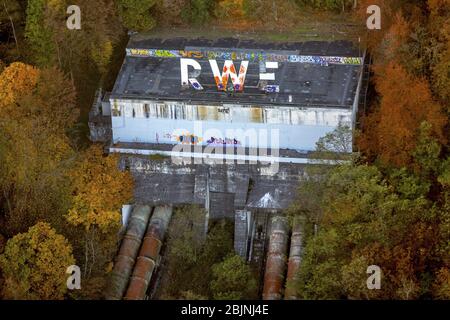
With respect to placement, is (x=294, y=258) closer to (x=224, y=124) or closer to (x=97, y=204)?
(x=224, y=124)

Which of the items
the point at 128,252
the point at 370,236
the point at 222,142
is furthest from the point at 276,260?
the point at 128,252

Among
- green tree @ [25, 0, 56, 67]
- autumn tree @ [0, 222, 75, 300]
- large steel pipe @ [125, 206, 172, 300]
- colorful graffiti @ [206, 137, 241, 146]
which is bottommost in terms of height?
large steel pipe @ [125, 206, 172, 300]

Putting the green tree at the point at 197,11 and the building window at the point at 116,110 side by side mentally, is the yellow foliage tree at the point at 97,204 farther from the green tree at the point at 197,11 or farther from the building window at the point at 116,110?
the green tree at the point at 197,11

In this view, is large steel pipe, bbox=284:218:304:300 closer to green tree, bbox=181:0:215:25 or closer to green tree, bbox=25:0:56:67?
green tree, bbox=181:0:215:25

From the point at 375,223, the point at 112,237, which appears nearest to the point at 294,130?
the point at 375,223

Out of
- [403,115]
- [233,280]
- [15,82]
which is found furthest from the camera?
[15,82]

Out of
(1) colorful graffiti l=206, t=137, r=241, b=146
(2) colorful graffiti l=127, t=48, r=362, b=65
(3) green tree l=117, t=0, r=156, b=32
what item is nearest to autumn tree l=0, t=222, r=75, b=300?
(1) colorful graffiti l=206, t=137, r=241, b=146
